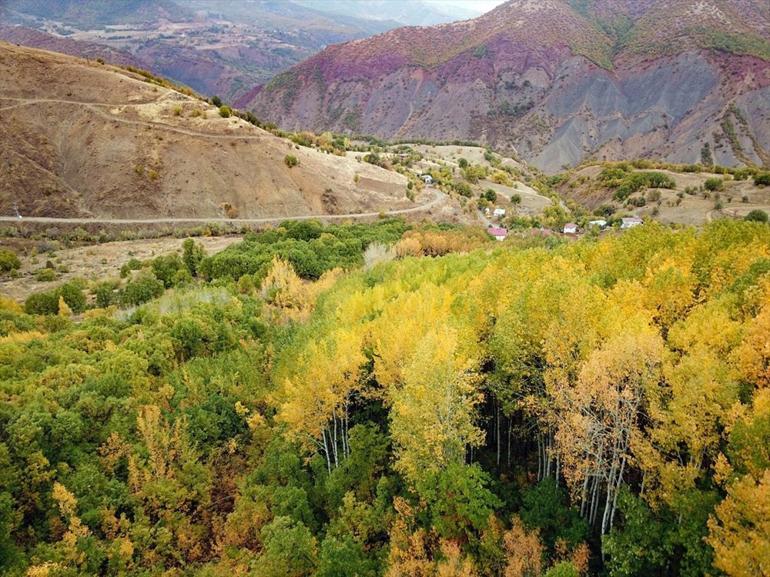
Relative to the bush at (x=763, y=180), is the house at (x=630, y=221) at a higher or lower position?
lower

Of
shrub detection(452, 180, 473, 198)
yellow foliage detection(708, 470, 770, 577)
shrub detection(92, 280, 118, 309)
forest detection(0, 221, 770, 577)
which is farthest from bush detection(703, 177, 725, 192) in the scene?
shrub detection(92, 280, 118, 309)

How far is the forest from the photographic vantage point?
1827cm

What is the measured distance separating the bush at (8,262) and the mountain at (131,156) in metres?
19.8

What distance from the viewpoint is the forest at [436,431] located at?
18.3m

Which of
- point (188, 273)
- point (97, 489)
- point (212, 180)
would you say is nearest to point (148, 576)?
point (97, 489)

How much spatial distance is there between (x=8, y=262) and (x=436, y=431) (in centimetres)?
6598

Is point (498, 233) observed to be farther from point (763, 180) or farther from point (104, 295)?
point (763, 180)

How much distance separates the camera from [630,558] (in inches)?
721

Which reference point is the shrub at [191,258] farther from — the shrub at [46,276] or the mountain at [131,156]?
the mountain at [131,156]

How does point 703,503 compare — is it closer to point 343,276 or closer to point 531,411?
point 531,411

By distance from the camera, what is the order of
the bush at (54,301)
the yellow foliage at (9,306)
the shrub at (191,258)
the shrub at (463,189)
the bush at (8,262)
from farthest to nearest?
the shrub at (463,189) < the shrub at (191,258) < the bush at (8,262) < the bush at (54,301) < the yellow foliage at (9,306)

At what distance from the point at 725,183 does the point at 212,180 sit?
355ft

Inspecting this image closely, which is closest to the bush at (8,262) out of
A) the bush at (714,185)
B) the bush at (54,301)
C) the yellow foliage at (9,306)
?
the bush at (54,301)

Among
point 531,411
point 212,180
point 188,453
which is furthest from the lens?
point 212,180
